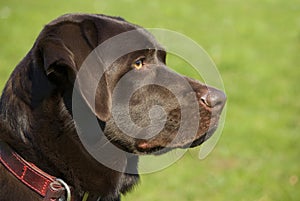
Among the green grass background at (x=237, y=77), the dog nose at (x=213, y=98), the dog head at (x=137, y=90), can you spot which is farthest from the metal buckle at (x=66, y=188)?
the green grass background at (x=237, y=77)

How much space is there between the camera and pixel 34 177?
3.35 meters

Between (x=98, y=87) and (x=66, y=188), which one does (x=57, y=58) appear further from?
(x=66, y=188)

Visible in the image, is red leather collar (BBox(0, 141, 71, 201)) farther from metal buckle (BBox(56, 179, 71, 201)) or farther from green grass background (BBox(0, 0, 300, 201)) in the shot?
green grass background (BBox(0, 0, 300, 201))

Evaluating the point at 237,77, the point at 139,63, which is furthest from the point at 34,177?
the point at 237,77

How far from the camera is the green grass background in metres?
6.82

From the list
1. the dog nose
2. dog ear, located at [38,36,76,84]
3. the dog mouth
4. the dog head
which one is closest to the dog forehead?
the dog head

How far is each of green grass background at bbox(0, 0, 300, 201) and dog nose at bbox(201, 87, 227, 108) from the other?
9.23 feet

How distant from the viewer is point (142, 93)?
149 inches

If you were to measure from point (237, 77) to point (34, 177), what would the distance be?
7517 mm

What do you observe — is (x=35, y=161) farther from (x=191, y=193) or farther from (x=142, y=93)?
(x=191, y=193)

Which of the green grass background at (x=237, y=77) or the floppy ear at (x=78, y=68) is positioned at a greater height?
the floppy ear at (x=78, y=68)

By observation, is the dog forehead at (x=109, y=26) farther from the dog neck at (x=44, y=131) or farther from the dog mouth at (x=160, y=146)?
the dog mouth at (x=160, y=146)

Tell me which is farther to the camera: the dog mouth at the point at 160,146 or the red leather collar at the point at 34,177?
the dog mouth at the point at 160,146

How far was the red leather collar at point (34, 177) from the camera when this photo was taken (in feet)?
11.0
